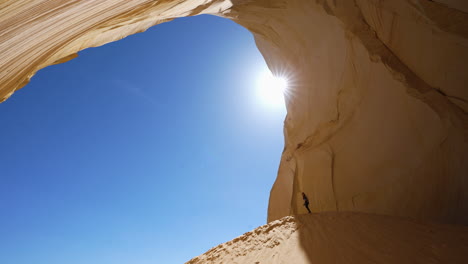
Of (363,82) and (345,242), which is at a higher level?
(363,82)

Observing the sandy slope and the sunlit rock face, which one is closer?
the sandy slope

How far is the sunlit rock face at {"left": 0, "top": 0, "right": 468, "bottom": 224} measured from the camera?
16.9 feet

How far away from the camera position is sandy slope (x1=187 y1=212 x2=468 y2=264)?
3.62 metres

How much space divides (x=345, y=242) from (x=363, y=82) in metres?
5.79

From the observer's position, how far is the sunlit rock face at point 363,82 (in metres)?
5.16

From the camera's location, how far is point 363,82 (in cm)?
777

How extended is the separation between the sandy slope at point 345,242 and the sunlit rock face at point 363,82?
2.31m

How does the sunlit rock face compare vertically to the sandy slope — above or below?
above

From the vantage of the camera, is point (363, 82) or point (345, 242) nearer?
point (345, 242)

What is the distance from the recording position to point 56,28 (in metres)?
3.08

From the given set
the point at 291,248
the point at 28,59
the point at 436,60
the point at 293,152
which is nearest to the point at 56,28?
the point at 28,59

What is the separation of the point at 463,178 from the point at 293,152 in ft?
19.8

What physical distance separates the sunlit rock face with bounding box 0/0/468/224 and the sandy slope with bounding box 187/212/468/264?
2.31 m

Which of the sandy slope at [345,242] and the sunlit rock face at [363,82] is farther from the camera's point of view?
the sunlit rock face at [363,82]
